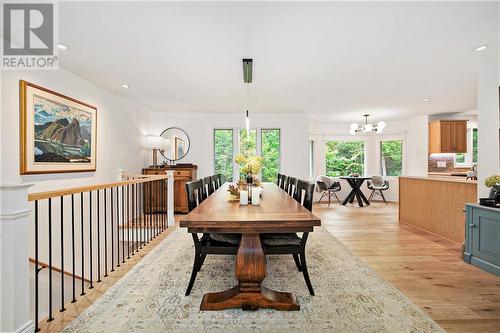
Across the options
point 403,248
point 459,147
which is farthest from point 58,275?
point 459,147

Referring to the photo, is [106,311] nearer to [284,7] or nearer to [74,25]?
[74,25]

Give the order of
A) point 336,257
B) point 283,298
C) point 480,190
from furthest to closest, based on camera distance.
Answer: point 480,190
point 336,257
point 283,298

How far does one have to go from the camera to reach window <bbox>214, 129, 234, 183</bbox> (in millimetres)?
6504

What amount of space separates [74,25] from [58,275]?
120 inches

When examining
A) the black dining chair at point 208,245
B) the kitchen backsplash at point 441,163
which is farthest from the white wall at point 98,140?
the kitchen backsplash at point 441,163

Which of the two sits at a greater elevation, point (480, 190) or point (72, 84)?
point (72, 84)

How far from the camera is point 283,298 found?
6.63ft

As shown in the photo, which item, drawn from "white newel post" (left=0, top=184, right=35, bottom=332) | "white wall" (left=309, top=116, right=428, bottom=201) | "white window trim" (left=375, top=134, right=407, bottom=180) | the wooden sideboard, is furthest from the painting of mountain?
"white window trim" (left=375, top=134, right=407, bottom=180)

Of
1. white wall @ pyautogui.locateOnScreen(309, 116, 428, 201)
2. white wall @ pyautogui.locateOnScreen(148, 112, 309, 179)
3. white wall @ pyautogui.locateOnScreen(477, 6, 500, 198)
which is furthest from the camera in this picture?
white wall @ pyautogui.locateOnScreen(309, 116, 428, 201)

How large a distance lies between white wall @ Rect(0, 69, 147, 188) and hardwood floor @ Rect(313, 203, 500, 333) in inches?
150

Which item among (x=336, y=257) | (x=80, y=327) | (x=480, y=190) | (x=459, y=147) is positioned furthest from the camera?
(x=459, y=147)

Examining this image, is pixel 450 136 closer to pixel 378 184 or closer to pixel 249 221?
pixel 378 184

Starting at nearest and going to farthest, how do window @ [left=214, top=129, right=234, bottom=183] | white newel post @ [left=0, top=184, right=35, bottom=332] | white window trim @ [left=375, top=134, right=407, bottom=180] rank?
white newel post @ [left=0, top=184, right=35, bottom=332] < window @ [left=214, top=129, right=234, bottom=183] < white window trim @ [left=375, top=134, right=407, bottom=180]

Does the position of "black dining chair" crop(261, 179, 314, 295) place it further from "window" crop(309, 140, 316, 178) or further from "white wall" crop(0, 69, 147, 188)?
"window" crop(309, 140, 316, 178)
